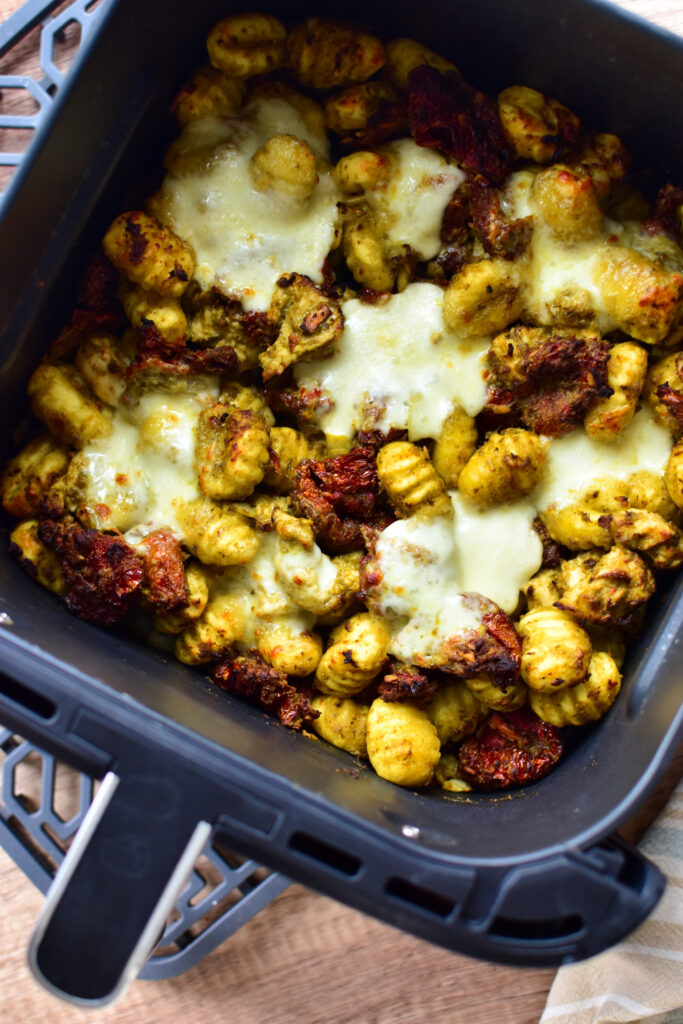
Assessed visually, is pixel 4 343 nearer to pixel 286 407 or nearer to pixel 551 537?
pixel 286 407

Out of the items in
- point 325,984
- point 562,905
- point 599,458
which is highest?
point 599,458

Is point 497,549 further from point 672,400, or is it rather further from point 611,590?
point 672,400

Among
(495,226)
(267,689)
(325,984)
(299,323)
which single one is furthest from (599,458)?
(325,984)

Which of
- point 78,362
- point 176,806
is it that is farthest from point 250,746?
point 78,362

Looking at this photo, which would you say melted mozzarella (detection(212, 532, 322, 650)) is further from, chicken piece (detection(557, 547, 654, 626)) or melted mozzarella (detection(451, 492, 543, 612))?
chicken piece (detection(557, 547, 654, 626))

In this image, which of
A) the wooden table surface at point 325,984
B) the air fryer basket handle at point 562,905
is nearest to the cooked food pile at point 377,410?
the air fryer basket handle at point 562,905

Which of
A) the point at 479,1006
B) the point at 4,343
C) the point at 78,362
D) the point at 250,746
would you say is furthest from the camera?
the point at 479,1006
